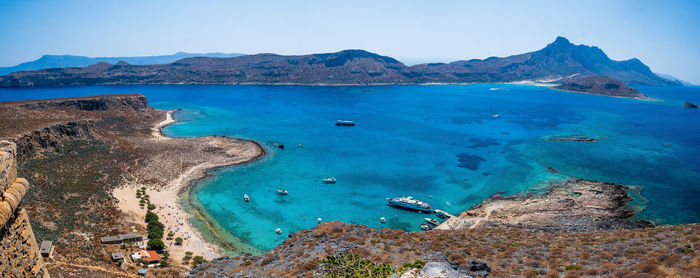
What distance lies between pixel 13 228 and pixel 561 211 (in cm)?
5265

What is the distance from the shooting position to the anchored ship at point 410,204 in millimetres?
47781

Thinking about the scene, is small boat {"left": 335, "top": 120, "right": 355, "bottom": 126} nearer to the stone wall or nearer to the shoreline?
the shoreline

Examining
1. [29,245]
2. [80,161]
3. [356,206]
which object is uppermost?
[29,245]

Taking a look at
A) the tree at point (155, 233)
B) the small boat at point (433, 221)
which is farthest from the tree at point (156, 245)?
the small boat at point (433, 221)

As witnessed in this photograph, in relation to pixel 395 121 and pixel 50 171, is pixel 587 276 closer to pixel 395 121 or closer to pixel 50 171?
pixel 50 171

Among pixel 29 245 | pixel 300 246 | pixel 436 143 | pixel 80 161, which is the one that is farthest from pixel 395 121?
pixel 29 245

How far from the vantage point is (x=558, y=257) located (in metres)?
20.7

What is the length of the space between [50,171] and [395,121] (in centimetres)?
9431

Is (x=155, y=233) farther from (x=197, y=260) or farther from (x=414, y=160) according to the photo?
(x=414, y=160)

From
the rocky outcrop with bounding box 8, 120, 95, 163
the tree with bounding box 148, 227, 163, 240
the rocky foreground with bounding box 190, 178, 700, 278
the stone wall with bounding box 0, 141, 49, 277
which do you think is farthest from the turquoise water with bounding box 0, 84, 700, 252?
the stone wall with bounding box 0, 141, 49, 277

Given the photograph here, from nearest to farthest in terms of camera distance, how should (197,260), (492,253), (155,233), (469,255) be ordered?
(469,255) < (492,253) < (197,260) < (155,233)

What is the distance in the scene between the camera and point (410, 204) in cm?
4847

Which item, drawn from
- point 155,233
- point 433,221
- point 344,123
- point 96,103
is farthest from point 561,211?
point 96,103

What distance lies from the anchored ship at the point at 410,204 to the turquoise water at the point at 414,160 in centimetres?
120
